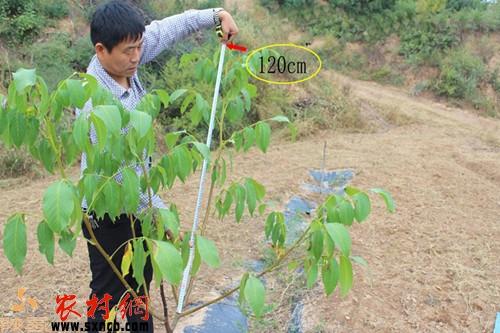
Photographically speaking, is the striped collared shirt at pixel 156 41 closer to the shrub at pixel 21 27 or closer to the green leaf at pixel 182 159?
the green leaf at pixel 182 159

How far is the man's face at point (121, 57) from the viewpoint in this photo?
1.62m

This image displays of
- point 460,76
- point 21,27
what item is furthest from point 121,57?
point 460,76

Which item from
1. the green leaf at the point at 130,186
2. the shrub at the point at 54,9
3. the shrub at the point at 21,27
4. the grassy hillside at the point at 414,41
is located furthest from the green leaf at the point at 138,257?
the grassy hillside at the point at 414,41

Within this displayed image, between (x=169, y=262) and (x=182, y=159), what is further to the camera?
(x=182, y=159)

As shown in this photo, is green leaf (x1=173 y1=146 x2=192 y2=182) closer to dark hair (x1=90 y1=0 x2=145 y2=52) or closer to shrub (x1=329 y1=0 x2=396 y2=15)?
dark hair (x1=90 y1=0 x2=145 y2=52)

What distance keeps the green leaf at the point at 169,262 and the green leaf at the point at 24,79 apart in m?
0.37

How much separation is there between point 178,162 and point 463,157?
5.07 meters

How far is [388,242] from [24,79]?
300 cm

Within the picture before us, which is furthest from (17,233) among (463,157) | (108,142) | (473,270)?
(463,157)

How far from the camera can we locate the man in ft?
5.22

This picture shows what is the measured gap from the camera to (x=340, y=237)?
1043 mm

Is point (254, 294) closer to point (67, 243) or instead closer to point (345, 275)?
point (345, 275)

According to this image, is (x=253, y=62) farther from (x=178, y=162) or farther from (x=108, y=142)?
(x=108, y=142)

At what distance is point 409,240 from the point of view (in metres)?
3.52
